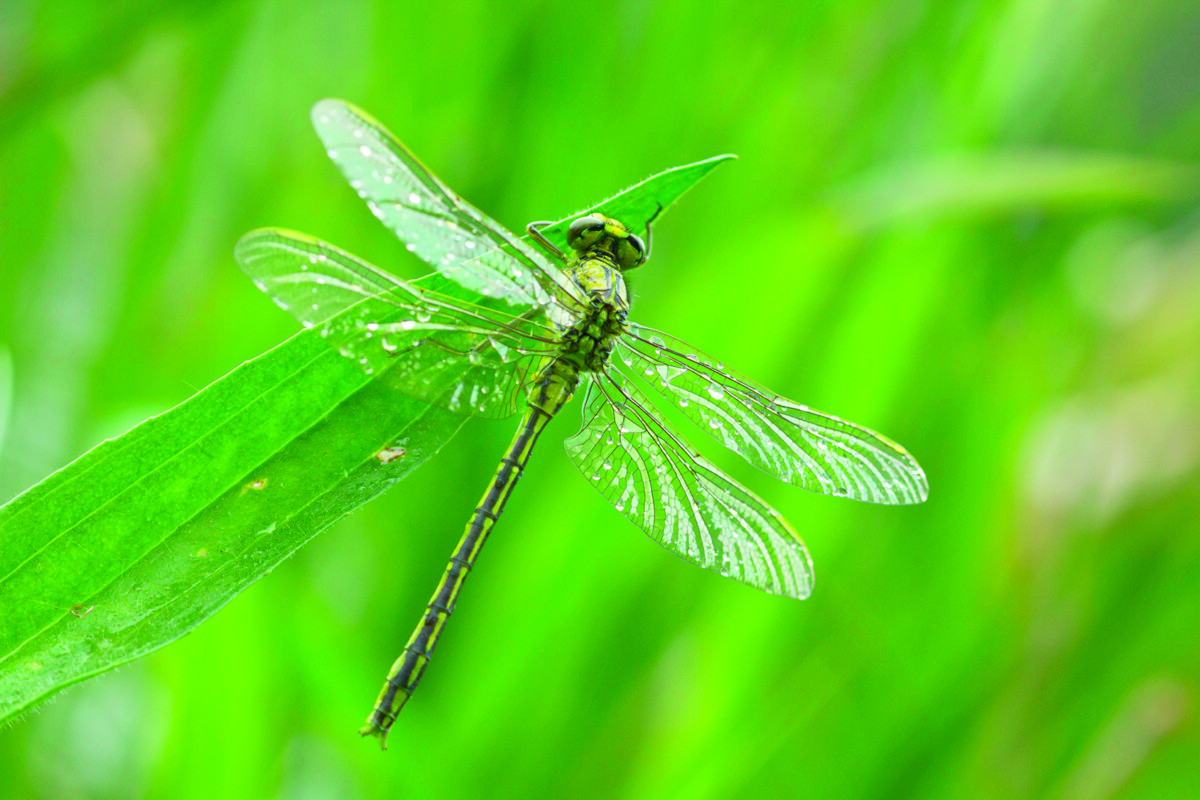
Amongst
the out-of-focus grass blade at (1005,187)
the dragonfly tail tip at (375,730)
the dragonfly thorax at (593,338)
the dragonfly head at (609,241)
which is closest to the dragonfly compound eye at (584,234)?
the dragonfly head at (609,241)

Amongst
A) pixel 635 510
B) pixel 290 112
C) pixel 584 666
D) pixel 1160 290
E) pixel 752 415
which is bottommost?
pixel 584 666

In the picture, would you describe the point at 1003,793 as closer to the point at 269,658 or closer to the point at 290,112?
the point at 269,658

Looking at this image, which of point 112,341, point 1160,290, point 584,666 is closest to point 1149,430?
point 1160,290

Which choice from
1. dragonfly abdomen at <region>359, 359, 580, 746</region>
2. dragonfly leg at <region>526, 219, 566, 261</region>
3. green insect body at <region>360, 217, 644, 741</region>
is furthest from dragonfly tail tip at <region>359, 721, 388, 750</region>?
dragonfly leg at <region>526, 219, 566, 261</region>

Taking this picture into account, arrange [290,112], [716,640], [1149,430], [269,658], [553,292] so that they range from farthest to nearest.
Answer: [1149,430], [290,112], [716,640], [269,658], [553,292]

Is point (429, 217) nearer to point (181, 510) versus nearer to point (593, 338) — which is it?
point (593, 338)

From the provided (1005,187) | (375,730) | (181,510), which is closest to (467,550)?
(375,730)

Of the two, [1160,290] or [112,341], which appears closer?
[112,341]
